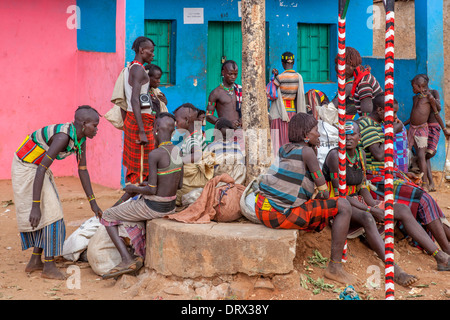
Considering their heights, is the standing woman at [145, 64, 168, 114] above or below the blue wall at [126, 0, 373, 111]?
below

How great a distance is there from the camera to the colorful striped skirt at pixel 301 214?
4.60 metres

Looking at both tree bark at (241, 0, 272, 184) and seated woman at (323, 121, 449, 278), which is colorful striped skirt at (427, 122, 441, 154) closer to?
seated woman at (323, 121, 449, 278)

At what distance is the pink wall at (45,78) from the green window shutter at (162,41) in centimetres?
128

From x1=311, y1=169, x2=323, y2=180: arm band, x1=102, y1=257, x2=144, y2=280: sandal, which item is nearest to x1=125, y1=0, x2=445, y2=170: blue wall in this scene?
x1=102, y1=257, x2=144, y2=280: sandal

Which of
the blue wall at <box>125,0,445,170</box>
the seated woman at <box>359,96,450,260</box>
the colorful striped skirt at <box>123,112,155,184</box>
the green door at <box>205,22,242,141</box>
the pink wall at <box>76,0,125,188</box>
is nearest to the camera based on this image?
the seated woman at <box>359,96,450,260</box>

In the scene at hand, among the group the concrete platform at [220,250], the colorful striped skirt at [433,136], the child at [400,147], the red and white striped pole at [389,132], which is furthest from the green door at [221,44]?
the red and white striped pole at [389,132]

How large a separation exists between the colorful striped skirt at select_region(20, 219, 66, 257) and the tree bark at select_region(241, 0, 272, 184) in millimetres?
1770

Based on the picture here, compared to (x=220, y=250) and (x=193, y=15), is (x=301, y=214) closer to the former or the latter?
(x=220, y=250)

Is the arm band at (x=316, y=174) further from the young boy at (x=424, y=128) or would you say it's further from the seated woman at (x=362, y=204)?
the young boy at (x=424, y=128)

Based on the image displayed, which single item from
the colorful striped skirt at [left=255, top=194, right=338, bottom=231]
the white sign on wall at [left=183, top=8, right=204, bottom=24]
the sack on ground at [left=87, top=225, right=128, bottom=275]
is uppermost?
the white sign on wall at [left=183, top=8, right=204, bottom=24]

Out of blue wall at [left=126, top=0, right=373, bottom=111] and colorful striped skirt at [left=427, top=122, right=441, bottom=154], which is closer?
colorful striped skirt at [left=427, top=122, right=441, bottom=154]

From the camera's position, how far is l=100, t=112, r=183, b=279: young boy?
16.0 feet

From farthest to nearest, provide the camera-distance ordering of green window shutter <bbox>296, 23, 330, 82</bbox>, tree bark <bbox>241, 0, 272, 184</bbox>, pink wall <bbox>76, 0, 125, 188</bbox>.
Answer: green window shutter <bbox>296, 23, 330, 82</bbox> → pink wall <bbox>76, 0, 125, 188</bbox> → tree bark <bbox>241, 0, 272, 184</bbox>

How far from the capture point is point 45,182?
16.6 feet
